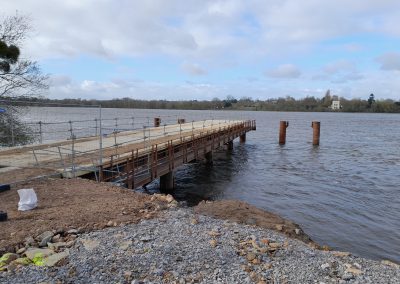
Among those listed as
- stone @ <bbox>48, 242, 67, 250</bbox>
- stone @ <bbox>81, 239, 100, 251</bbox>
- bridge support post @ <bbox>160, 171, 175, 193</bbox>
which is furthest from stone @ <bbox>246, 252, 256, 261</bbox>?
bridge support post @ <bbox>160, 171, 175, 193</bbox>

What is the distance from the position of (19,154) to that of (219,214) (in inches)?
361

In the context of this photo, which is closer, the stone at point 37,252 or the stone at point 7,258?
the stone at point 7,258

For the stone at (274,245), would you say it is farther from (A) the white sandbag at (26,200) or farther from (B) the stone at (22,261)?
(A) the white sandbag at (26,200)

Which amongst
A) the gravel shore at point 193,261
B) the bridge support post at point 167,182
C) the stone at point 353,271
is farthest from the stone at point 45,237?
the bridge support post at point 167,182

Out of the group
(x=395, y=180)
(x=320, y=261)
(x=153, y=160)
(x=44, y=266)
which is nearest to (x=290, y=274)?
(x=320, y=261)

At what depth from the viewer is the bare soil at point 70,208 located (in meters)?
6.73

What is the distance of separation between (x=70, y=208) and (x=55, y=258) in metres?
2.28

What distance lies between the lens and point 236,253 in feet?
20.4

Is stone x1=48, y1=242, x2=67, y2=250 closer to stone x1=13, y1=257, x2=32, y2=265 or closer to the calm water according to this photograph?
stone x1=13, y1=257, x2=32, y2=265

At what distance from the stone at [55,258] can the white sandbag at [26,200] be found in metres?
2.25

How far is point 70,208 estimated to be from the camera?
792 centimetres

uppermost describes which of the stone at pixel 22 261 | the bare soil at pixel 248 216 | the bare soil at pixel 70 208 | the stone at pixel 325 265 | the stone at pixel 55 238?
the bare soil at pixel 70 208

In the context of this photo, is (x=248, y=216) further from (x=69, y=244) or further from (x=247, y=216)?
(x=69, y=244)

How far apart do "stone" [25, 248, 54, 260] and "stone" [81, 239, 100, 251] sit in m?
0.53
